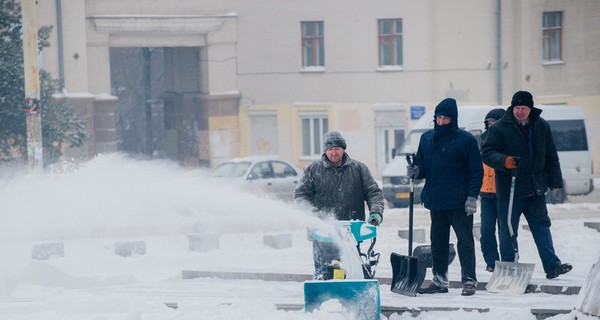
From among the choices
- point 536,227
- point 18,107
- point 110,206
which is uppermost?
point 18,107

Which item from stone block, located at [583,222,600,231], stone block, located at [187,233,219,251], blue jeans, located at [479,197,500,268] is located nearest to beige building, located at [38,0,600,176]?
stone block, located at [583,222,600,231]

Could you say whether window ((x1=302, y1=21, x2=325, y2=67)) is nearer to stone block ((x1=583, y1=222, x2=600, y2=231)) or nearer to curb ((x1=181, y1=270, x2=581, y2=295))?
stone block ((x1=583, y1=222, x2=600, y2=231))

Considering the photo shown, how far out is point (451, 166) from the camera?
10.6m

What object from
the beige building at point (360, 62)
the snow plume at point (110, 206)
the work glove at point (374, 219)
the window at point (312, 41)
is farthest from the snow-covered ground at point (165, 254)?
the window at point (312, 41)

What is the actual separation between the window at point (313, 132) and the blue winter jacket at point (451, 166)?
29.7 m

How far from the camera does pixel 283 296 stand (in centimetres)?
Answer: 1138

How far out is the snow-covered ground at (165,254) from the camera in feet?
33.9

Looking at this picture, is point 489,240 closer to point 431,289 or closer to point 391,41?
point 431,289

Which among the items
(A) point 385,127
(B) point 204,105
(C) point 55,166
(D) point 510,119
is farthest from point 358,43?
(D) point 510,119

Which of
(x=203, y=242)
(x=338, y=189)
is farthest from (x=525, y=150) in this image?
(x=203, y=242)

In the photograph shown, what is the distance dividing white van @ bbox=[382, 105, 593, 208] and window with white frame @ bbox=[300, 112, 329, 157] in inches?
520

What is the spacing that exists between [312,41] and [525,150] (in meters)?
29.3

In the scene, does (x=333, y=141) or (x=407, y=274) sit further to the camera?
(x=407, y=274)

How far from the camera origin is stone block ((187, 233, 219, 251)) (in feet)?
58.5
